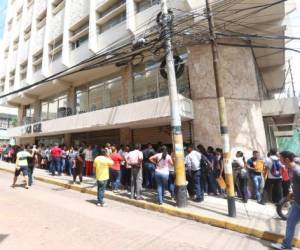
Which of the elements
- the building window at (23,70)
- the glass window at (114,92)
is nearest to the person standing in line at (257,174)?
the glass window at (114,92)

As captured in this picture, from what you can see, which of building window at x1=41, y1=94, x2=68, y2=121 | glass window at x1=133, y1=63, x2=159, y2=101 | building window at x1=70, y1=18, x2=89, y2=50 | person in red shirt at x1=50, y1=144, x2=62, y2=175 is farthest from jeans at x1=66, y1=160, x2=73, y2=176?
building window at x1=70, y1=18, x2=89, y2=50

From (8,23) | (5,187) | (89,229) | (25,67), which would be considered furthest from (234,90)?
(8,23)

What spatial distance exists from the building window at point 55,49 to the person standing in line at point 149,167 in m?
13.5

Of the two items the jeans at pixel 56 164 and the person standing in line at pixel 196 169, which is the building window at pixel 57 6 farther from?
the person standing in line at pixel 196 169

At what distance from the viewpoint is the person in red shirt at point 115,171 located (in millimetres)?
9445

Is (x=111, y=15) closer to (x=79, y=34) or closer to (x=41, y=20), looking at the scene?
(x=79, y=34)

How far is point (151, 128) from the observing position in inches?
531

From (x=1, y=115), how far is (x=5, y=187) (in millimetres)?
30145

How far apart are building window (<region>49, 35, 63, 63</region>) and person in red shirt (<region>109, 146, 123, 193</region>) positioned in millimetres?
13026

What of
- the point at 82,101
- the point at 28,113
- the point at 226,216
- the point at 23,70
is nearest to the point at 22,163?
the point at 226,216

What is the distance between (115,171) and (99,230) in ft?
13.8

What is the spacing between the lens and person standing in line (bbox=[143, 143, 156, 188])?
9746 mm

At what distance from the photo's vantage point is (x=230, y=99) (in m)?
10.9

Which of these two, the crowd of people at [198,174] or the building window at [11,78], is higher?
the building window at [11,78]
